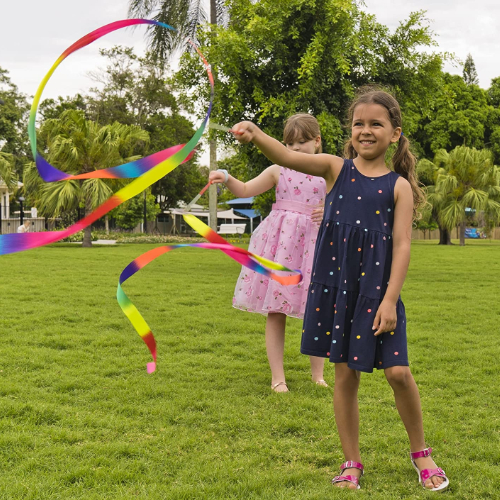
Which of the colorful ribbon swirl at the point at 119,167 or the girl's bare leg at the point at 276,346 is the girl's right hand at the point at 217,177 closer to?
the colorful ribbon swirl at the point at 119,167

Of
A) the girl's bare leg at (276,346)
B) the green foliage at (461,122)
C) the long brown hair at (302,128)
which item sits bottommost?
the girl's bare leg at (276,346)

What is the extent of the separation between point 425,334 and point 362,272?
3.76 m

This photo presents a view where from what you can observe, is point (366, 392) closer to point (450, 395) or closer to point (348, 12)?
point (450, 395)

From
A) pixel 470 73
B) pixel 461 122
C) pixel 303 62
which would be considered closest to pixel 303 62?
pixel 303 62

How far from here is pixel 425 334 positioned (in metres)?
6.01

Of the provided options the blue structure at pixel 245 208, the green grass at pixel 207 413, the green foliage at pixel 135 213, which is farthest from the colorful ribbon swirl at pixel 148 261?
the blue structure at pixel 245 208

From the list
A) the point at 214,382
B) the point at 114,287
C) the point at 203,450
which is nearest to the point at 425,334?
the point at 214,382

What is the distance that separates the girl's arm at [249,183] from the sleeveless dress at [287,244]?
0.09 metres

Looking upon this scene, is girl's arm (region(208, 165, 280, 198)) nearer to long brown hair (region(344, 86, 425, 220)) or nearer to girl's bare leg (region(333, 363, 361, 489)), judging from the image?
long brown hair (region(344, 86, 425, 220))

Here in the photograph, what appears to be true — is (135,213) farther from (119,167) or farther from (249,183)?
(119,167)

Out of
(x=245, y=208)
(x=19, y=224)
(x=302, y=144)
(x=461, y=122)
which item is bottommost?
(x=19, y=224)

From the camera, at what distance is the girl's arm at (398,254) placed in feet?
8.04

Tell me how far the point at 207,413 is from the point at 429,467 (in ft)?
4.43

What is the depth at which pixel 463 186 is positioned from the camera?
27.8 metres
